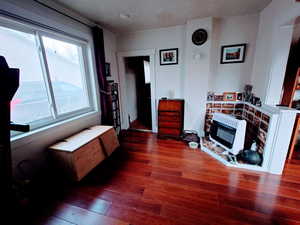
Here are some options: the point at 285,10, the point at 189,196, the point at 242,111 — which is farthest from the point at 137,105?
the point at 285,10

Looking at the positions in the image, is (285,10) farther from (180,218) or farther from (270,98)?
(180,218)

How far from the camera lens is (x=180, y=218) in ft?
4.29

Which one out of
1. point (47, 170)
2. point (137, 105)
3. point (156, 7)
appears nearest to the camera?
point (47, 170)

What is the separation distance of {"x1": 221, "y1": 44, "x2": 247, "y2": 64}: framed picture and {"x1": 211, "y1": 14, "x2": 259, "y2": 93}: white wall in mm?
57

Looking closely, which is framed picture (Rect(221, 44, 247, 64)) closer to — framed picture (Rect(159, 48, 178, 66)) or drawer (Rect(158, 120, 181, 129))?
framed picture (Rect(159, 48, 178, 66))

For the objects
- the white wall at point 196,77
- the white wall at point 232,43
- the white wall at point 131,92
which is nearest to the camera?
the white wall at point 232,43

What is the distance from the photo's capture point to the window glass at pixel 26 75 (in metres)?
1.51

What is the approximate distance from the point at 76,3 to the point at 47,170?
2.34 meters

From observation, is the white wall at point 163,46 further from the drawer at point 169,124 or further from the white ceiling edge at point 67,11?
the white ceiling edge at point 67,11

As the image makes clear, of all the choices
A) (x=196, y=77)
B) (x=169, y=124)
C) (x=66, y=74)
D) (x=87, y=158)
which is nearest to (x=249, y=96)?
(x=196, y=77)

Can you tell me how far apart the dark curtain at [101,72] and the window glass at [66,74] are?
0.28m

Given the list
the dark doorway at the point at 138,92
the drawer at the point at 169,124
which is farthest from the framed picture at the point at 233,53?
the dark doorway at the point at 138,92

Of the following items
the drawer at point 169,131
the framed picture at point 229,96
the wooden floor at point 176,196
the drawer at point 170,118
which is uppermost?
the framed picture at point 229,96

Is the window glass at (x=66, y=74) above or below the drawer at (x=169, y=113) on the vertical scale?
above
